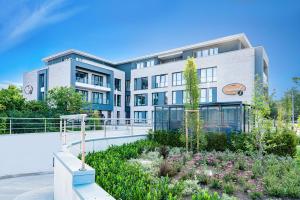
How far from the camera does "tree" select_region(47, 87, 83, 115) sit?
2111cm

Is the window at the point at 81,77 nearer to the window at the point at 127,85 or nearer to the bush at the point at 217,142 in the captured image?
the window at the point at 127,85

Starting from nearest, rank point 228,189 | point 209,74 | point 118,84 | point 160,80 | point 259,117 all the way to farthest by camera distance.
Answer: point 228,189
point 259,117
point 209,74
point 160,80
point 118,84

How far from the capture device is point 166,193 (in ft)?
13.6

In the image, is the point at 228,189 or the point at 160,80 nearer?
the point at 228,189

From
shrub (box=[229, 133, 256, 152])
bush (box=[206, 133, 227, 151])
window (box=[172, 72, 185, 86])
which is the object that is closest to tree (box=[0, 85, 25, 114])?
bush (box=[206, 133, 227, 151])

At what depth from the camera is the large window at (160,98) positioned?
105ft

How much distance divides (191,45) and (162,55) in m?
5.23

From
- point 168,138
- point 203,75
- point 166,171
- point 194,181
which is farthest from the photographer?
point 203,75

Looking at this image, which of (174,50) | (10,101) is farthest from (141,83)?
(10,101)

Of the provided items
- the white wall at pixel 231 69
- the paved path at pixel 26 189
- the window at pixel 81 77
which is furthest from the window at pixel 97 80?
the paved path at pixel 26 189

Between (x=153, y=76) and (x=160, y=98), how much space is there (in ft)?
11.4

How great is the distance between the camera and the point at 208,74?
28.0 metres

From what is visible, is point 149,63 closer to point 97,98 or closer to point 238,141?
point 97,98

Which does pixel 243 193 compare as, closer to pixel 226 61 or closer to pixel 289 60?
pixel 226 61
